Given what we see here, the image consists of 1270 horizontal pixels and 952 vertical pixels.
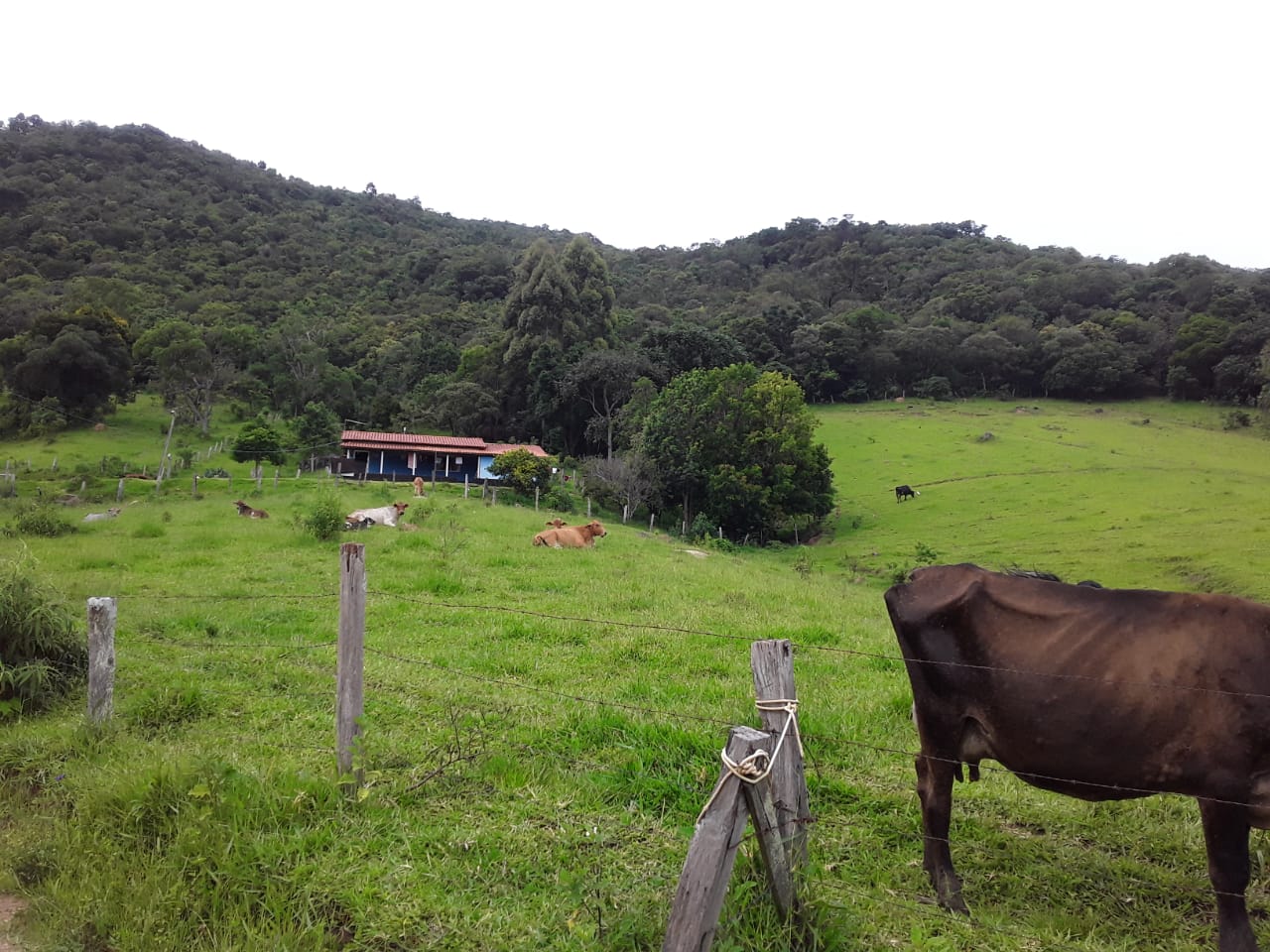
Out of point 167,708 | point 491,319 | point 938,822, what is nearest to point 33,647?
point 167,708

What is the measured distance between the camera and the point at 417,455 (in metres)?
45.0

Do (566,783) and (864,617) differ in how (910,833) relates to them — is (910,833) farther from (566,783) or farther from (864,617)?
(864,617)

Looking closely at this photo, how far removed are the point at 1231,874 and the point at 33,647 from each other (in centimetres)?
841

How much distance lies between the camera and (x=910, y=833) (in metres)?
4.34

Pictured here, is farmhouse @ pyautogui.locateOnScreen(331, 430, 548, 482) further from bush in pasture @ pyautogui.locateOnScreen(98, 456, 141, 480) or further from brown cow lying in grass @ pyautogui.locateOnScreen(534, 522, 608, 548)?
brown cow lying in grass @ pyautogui.locateOnScreen(534, 522, 608, 548)

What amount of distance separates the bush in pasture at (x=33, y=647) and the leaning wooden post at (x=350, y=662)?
361 centimetres

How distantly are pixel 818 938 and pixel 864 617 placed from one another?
348 inches

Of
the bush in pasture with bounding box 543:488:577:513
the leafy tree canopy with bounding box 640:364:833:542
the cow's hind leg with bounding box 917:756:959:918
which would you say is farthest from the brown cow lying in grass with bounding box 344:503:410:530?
the leafy tree canopy with bounding box 640:364:833:542

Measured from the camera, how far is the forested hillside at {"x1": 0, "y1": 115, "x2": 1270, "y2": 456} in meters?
46.3

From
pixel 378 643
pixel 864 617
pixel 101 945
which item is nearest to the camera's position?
pixel 101 945

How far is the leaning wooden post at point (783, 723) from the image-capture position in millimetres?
2982

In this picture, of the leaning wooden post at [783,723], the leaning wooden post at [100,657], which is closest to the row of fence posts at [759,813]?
the leaning wooden post at [783,723]

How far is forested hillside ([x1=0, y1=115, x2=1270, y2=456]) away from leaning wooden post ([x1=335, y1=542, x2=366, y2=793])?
39868 mm

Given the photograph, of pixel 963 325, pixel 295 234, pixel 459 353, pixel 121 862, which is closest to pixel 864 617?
pixel 121 862
